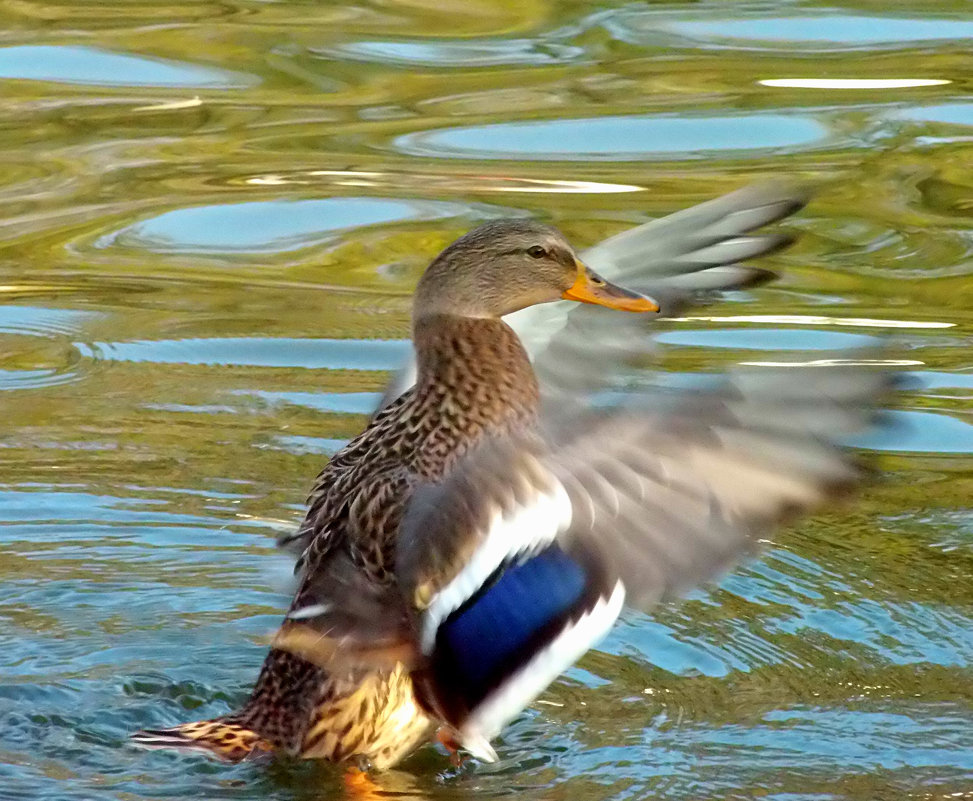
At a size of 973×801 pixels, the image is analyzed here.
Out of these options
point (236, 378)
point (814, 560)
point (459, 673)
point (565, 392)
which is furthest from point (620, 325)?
point (236, 378)

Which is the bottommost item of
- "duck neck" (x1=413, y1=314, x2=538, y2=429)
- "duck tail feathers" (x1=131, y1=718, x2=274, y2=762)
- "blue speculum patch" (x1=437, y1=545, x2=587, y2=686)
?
"duck tail feathers" (x1=131, y1=718, x2=274, y2=762)

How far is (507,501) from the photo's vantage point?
14.3 feet

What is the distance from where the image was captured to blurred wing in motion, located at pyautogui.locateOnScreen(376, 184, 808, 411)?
219 inches

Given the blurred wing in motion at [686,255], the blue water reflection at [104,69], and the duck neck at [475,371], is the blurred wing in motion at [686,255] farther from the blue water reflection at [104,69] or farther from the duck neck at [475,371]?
the blue water reflection at [104,69]

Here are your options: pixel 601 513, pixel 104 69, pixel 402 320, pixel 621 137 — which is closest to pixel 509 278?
pixel 601 513

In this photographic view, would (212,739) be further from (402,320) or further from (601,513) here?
(402,320)

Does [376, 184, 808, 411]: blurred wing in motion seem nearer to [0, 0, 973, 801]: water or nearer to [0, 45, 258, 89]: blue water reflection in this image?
[0, 0, 973, 801]: water

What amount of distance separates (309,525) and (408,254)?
3.67m

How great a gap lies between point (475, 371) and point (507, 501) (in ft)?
2.49

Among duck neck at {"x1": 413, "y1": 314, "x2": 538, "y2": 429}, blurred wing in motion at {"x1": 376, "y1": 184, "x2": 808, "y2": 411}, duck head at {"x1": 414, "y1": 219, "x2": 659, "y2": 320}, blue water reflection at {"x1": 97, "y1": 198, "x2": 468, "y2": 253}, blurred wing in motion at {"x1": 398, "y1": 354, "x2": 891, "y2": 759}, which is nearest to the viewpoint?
blurred wing in motion at {"x1": 398, "y1": 354, "x2": 891, "y2": 759}

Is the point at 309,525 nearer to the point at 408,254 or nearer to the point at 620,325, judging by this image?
the point at 620,325

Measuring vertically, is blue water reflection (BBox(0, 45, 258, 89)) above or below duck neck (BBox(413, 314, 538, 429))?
above

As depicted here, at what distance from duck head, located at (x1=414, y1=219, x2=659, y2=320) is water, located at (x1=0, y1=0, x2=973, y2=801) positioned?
3.01 ft

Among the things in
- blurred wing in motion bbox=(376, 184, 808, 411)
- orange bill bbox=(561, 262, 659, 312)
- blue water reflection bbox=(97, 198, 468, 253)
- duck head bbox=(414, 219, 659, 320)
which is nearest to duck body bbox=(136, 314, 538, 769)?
duck head bbox=(414, 219, 659, 320)
